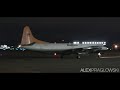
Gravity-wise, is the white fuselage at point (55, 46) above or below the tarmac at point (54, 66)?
above

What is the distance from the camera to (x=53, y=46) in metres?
50.3

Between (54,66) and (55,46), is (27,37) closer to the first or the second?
(55,46)

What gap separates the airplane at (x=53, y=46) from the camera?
47.1 m

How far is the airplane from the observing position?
47094mm

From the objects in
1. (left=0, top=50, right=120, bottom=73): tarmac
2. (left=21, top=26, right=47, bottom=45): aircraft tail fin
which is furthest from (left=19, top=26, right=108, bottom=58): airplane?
(left=0, top=50, right=120, bottom=73): tarmac

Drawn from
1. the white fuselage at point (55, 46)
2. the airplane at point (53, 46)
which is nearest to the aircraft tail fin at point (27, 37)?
the airplane at point (53, 46)

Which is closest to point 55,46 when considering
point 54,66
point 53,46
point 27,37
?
point 53,46

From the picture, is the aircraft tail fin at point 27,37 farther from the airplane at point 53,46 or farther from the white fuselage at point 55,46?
the white fuselage at point 55,46

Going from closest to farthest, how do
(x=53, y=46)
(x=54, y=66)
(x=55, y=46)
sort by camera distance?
(x=54, y=66) → (x=55, y=46) → (x=53, y=46)

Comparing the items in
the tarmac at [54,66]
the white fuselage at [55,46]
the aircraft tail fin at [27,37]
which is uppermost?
the aircraft tail fin at [27,37]
